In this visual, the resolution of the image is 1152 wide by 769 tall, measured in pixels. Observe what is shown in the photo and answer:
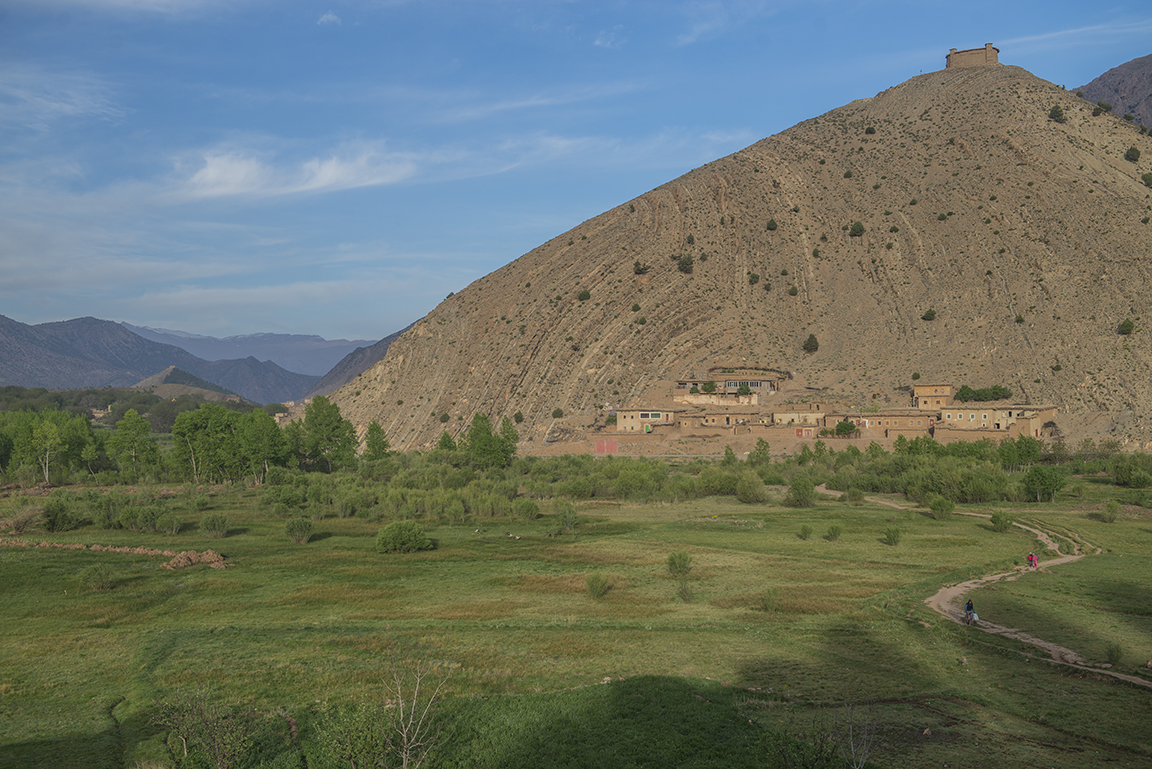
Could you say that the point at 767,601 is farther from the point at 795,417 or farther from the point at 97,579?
the point at 795,417

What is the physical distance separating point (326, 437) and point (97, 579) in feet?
155

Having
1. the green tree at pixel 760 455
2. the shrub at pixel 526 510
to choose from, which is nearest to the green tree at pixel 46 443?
the shrub at pixel 526 510

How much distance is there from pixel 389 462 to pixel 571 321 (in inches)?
1503

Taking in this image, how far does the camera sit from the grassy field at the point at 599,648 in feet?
44.9

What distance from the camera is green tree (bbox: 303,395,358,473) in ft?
232

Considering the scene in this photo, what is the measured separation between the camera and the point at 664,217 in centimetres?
11106

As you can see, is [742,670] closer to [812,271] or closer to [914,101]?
[812,271]

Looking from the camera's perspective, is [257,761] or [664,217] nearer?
[257,761]

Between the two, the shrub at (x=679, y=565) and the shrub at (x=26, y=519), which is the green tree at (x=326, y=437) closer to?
the shrub at (x=26, y=519)

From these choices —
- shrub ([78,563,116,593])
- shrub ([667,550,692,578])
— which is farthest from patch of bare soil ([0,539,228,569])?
shrub ([667,550,692,578])

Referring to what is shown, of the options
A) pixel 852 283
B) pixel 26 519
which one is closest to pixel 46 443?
pixel 26 519

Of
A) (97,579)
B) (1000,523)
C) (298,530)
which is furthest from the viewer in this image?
(1000,523)

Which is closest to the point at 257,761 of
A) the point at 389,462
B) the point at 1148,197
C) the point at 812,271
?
the point at 389,462

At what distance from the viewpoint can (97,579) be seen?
25.5 metres
